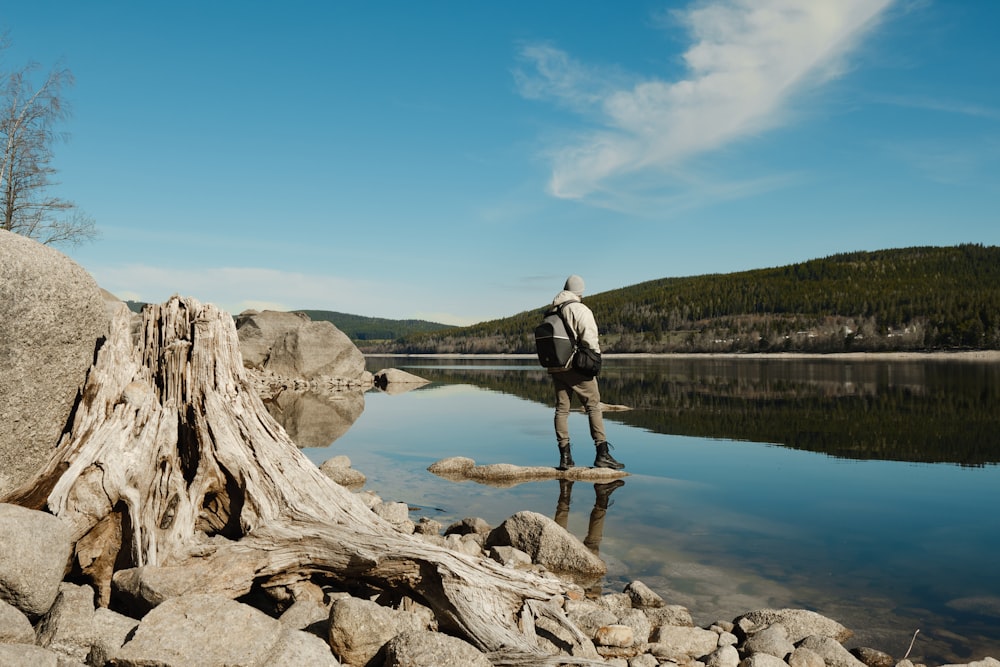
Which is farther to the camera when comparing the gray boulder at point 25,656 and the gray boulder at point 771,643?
the gray boulder at point 771,643

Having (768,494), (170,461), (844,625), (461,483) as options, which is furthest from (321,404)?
(844,625)

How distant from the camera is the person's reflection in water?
8094mm

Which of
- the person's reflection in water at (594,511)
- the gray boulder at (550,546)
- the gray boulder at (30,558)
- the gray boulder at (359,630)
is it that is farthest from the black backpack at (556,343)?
the gray boulder at (30,558)

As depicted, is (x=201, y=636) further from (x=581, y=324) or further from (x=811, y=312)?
(x=811, y=312)

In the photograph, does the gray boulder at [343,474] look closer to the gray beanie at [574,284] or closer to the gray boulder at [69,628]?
the gray beanie at [574,284]

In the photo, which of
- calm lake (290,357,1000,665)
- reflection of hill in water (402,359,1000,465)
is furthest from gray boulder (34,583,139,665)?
reflection of hill in water (402,359,1000,465)

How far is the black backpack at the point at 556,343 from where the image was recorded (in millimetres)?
11664

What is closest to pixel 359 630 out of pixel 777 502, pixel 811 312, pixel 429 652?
pixel 429 652

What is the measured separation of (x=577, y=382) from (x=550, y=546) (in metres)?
4.88

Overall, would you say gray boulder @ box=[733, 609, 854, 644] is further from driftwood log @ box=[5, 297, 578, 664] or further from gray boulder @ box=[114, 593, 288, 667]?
gray boulder @ box=[114, 593, 288, 667]

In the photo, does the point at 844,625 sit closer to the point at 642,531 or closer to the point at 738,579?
the point at 738,579

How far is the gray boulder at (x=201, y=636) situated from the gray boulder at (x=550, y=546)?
11.3 ft

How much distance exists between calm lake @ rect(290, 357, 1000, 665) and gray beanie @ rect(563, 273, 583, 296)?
3277 mm

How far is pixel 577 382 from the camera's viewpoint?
39.3ft
